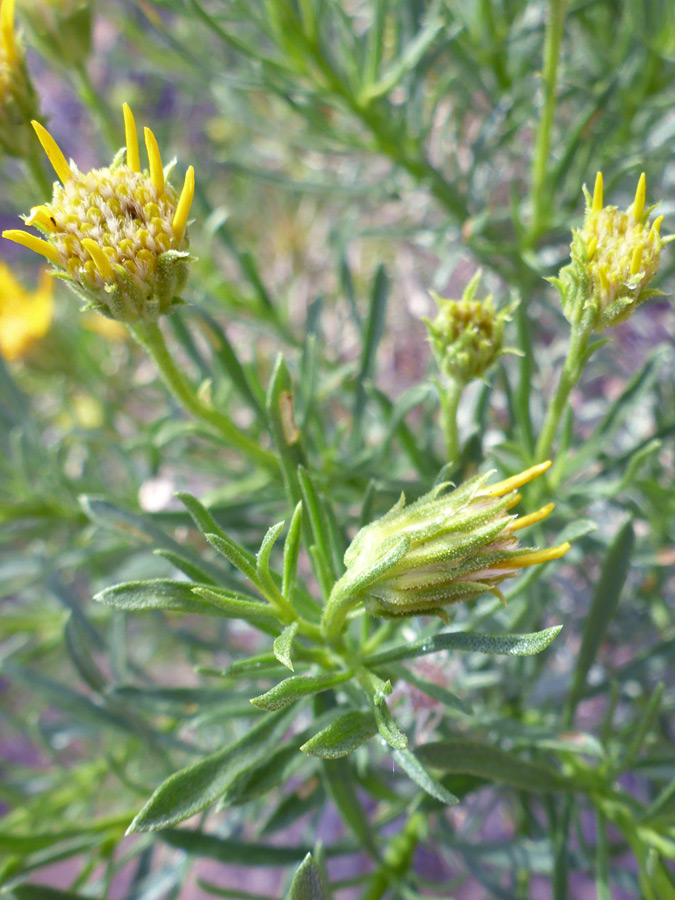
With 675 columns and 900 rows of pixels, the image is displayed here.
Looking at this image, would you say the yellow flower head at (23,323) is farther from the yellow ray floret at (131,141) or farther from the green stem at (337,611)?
the green stem at (337,611)

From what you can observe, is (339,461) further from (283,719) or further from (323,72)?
(323,72)

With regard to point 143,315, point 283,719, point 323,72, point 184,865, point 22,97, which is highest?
point 22,97

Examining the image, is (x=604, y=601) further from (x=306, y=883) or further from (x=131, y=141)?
(x=131, y=141)

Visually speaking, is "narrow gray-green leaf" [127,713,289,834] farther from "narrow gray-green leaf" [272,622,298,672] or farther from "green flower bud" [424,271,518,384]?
"green flower bud" [424,271,518,384]

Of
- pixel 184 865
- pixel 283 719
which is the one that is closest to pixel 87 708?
pixel 184 865

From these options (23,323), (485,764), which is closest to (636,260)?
(485,764)

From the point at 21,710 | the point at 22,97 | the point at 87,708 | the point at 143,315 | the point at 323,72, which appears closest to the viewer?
the point at 143,315

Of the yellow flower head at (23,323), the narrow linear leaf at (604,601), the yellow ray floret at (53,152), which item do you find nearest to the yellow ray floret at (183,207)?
the yellow ray floret at (53,152)

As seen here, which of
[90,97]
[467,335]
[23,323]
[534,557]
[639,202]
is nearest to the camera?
[534,557]
